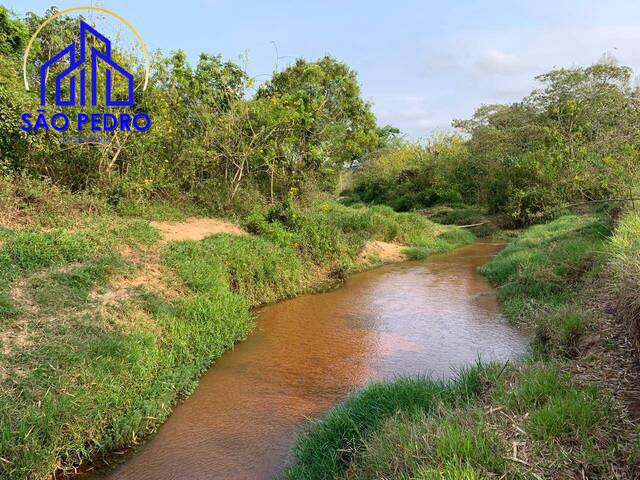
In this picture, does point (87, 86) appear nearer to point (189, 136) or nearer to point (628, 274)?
point (189, 136)

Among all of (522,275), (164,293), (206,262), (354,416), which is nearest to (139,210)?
(206,262)

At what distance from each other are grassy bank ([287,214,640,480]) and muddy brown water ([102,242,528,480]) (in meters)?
0.61

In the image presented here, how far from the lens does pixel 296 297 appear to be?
10.5m

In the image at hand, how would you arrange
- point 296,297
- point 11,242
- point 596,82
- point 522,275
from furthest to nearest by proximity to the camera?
point 596,82, point 296,297, point 522,275, point 11,242

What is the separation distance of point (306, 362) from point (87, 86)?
699 cm

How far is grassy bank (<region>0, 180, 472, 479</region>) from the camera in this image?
4.30m

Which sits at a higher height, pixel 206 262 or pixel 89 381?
pixel 206 262

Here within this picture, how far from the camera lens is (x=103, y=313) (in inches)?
236

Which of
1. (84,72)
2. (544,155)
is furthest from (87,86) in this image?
(544,155)

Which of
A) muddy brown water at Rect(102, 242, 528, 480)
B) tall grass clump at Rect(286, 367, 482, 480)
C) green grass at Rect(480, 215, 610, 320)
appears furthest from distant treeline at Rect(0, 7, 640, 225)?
tall grass clump at Rect(286, 367, 482, 480)

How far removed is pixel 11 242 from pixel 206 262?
125 inches

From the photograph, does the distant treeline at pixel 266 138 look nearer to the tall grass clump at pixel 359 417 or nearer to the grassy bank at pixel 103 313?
the grassy bank at pixel 103 313

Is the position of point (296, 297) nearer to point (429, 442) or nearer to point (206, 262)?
point (206, 262)

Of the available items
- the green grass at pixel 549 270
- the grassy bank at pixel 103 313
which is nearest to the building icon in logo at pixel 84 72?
the grassy bank at pixel 103 313
